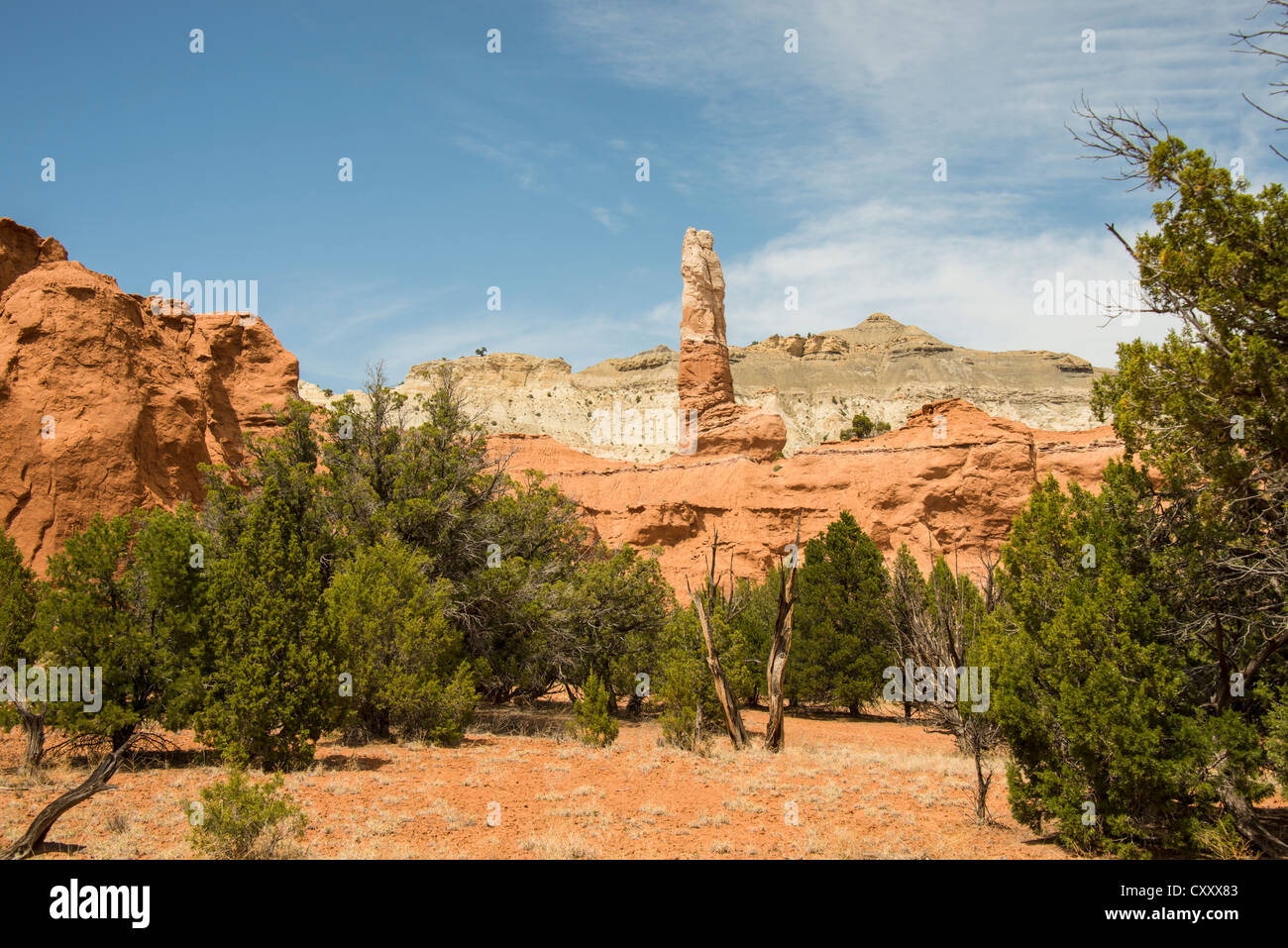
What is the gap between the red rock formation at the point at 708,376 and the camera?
4969cm

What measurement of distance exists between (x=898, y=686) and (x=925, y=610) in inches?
394

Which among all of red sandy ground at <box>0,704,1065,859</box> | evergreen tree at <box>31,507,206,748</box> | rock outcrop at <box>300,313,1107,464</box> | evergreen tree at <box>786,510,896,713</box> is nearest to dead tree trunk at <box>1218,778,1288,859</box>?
red sandy ground at <box>0,704,1065,859</box>

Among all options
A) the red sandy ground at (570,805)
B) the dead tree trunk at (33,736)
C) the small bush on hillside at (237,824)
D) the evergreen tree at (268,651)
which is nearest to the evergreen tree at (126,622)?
the dead tree trunk at (33,736)

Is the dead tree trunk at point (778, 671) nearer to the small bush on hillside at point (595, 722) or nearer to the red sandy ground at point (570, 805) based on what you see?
the red sandy ground at point (570, 805)

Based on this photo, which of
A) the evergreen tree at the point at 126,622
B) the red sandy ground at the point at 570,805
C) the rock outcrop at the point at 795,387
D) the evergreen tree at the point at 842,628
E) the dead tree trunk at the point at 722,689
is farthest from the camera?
the rock outcrop at the point at 795,387

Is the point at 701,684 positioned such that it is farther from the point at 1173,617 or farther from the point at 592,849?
the point at 1173,617

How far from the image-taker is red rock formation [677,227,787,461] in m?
49.7

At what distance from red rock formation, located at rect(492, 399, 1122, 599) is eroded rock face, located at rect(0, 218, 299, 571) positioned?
25129 mm

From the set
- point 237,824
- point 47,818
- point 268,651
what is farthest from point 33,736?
point 237,824

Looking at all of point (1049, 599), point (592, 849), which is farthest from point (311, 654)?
point (1049, 599)

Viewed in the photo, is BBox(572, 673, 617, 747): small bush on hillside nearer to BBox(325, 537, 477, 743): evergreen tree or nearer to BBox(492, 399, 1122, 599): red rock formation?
BBox(325, 537, 477, 743): evergreen tree

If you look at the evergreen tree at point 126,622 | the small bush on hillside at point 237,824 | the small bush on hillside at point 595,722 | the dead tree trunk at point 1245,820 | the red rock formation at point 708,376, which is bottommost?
the small bush on hillside at point 595,722

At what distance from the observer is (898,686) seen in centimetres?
2461

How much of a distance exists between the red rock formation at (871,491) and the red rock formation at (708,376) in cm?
160
